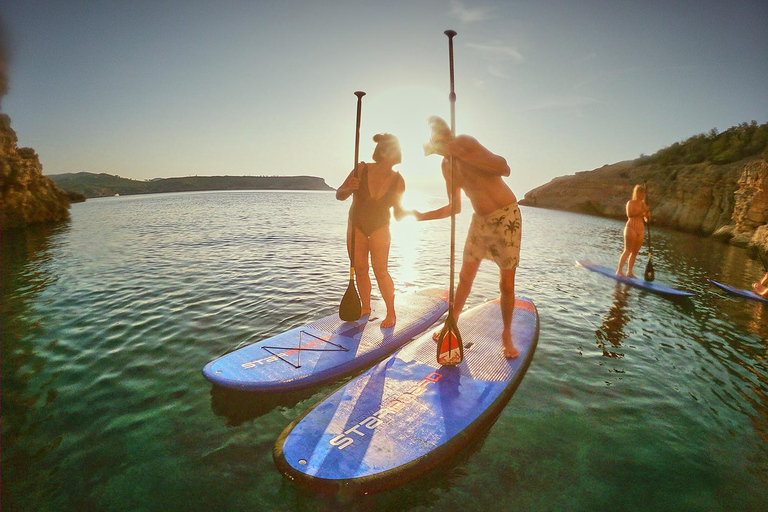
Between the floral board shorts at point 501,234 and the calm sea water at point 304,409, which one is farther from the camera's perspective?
the floral board shorts at point 501,234

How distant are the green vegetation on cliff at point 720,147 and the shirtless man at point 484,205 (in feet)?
127

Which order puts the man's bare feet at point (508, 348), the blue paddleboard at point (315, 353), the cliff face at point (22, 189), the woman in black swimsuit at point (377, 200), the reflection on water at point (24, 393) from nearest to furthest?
the reflection on water at point (24, 393) < the blue paddleboard at point (315, 353) < the man's bare feet at point (508, 348) < the woman in black swimsuit at point (377, 200) < the cliff face at point (22, 189)

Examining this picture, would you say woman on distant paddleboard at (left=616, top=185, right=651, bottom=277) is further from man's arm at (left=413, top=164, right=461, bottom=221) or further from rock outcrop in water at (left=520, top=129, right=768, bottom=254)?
man's arm at (left=413, top=164, right=461, bottom=221)

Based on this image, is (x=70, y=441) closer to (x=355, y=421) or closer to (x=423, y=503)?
(x=355, y=421)

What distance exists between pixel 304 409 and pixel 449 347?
1.96 m

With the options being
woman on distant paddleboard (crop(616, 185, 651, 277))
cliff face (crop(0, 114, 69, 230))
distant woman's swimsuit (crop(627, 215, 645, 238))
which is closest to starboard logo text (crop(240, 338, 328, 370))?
woman on distant paddleboard (crop(616, 185, 651, 277))

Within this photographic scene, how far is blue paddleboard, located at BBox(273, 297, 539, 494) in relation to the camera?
272 cm

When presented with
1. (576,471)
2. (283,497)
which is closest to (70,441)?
(283,497)

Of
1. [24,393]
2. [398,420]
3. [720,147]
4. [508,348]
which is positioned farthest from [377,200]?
[720,147]

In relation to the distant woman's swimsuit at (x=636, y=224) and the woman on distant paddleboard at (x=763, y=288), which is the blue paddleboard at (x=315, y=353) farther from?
the woman on distant paddleboard at (x=763, y=288)

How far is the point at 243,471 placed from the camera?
10.3 feet

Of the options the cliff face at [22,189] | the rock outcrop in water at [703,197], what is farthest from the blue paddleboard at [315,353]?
the cliff face at [22,189]

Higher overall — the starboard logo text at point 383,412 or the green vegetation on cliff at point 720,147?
the green vegetation on cliff at point 720,147

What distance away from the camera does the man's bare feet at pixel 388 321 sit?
582cm
